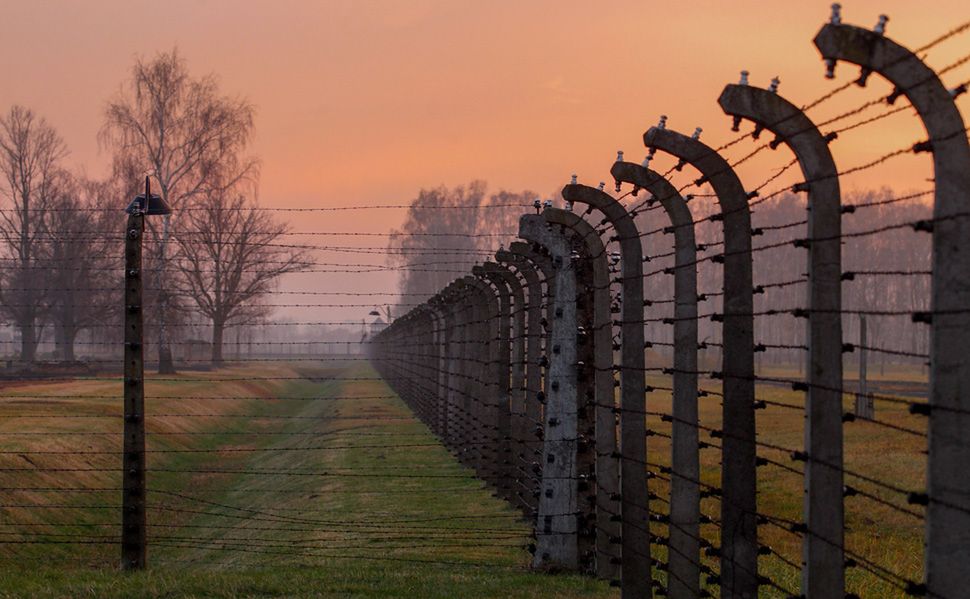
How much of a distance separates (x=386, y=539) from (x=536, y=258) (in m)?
3.66

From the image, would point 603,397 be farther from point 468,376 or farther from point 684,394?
point 468,376

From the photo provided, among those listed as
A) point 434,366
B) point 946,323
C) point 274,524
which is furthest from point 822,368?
point 434,366

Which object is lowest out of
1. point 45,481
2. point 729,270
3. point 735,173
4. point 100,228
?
point 45,481

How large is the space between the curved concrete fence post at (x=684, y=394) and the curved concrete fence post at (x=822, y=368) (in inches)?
73.6

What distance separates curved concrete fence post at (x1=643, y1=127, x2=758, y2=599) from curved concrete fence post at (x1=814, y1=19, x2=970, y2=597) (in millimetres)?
1935

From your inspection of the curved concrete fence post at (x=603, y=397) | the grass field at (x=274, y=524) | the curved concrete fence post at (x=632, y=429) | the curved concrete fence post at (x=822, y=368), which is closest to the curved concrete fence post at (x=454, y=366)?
the grass field at (x=274, y=524)

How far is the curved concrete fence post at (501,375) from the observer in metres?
16.7

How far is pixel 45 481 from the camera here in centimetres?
2194

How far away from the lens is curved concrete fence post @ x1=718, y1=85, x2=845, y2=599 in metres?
5.88

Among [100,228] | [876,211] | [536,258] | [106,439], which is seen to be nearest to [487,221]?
[876,211]

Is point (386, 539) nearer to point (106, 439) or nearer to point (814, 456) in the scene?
point (814, 456)

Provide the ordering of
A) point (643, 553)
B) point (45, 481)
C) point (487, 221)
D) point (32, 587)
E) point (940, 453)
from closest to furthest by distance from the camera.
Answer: point (940, 453) → point (643, 553) → point (32, 587) → point (45, 481) → point (487, 221)

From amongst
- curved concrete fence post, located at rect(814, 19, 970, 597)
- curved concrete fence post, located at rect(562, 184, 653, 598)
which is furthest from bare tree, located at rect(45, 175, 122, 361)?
curved concrete fence post, located at rect(814, 19, 970, 597)

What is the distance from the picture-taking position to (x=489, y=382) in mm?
19297
